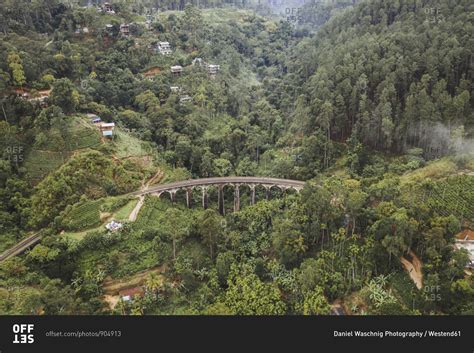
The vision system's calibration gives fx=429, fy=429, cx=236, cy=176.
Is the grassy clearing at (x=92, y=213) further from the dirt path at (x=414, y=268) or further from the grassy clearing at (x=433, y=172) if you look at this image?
the grassy clearing at (x=433, y=172)

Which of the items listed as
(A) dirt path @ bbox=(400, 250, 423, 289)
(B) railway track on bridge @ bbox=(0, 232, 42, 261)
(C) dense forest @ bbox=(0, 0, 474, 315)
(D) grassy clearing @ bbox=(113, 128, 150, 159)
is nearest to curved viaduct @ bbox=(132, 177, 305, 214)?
(C) dense forest @ bbox=(0, 0, 474, 315)

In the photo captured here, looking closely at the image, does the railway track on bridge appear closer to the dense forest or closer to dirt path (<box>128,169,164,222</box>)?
the dense forest

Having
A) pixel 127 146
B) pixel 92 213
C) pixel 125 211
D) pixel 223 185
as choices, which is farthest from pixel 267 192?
pixel 92 213

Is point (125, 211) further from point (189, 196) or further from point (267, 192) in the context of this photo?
point (267, 192)

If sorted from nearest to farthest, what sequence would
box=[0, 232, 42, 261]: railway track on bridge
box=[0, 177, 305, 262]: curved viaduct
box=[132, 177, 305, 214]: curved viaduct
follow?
box=[0, 232, 42, 261]: railway track on bridge
box=[0, 177, 305, 262]: curved viaduct
box=[132, 177, 305, 214]: curved viaduct
